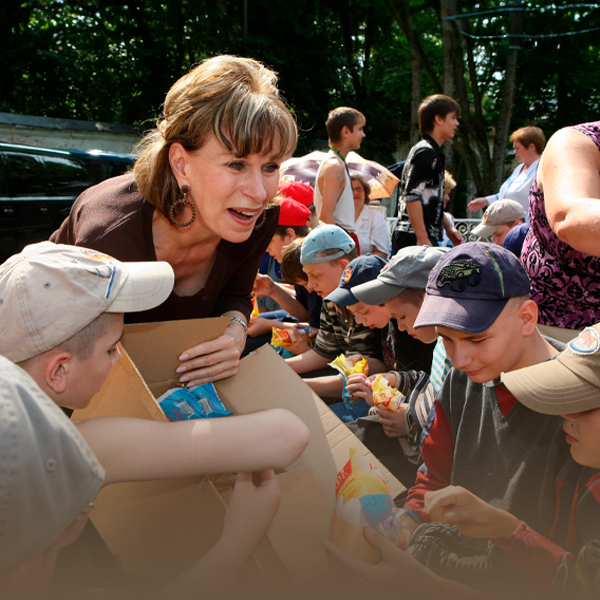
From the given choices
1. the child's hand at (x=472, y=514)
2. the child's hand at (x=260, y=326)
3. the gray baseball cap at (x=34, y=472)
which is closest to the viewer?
the gray baseball cap at (x=34, y=472)

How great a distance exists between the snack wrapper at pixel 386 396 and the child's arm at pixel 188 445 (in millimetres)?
1081

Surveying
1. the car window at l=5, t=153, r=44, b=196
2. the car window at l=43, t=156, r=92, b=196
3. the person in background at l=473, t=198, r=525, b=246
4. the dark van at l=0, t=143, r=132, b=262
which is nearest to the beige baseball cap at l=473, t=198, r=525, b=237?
the person in background at l=473, t=198, r=525, b=246

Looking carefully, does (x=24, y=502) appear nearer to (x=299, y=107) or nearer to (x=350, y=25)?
(x=299, y=107)

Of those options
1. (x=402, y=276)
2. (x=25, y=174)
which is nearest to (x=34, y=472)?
(x=402, y=276)

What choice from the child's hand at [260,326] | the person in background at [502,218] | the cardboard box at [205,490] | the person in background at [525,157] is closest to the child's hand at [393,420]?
the cardboard box at [205,490]

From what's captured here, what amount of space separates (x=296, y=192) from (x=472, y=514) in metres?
3.53

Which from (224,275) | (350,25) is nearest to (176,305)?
(224,275)

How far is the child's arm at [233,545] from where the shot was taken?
1.07 m

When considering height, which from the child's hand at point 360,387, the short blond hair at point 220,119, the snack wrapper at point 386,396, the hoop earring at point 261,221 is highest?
the short blond hair at point 220,119

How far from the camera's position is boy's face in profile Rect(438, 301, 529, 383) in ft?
4.88

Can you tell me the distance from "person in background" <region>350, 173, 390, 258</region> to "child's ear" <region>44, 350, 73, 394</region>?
4291 millimetres

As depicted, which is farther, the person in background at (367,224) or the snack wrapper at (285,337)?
the person in background at (367,224)

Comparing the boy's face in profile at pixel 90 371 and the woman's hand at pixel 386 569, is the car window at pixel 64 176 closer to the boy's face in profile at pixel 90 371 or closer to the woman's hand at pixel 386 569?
the boy's face in profile at pixel 90 371

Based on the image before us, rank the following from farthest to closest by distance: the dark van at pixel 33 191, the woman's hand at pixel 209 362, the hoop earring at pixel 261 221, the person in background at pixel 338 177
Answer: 1. the dark van at pixel 33 191
2. the person in background at pixel 338 177
3. the hoop earring at pixel 261 221
4. the woman's hand at pixel 209 362
